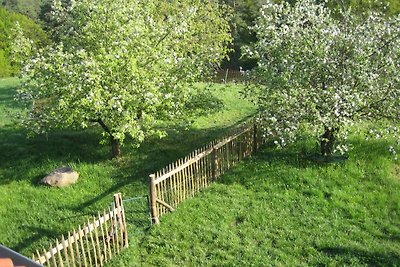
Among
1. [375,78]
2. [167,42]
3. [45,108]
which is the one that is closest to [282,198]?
[375,78]

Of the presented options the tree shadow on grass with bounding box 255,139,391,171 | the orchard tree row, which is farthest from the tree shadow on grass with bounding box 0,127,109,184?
the tree shadow on grass with bounding box 255,139,391,171

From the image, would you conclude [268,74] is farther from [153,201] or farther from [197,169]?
[153,201]

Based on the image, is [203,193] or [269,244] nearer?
[269,244]

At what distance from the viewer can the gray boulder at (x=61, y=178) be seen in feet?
46.0

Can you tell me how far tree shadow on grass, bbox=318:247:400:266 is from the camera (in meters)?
9.95

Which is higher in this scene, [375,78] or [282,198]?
[375,78]

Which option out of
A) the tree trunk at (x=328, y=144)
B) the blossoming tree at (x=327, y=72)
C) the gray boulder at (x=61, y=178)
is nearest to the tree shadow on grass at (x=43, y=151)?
the gray boulder at (x=61, y=178)

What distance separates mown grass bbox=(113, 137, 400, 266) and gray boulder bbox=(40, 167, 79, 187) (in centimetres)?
437

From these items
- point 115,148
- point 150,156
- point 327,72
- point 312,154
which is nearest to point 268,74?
point 327,72

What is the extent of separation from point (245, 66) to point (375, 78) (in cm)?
4045

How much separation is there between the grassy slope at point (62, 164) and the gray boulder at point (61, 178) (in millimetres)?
258

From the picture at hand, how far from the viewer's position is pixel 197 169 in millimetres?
12891

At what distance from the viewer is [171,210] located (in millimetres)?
11938

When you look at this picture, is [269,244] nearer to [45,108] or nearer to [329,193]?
[329,193]
